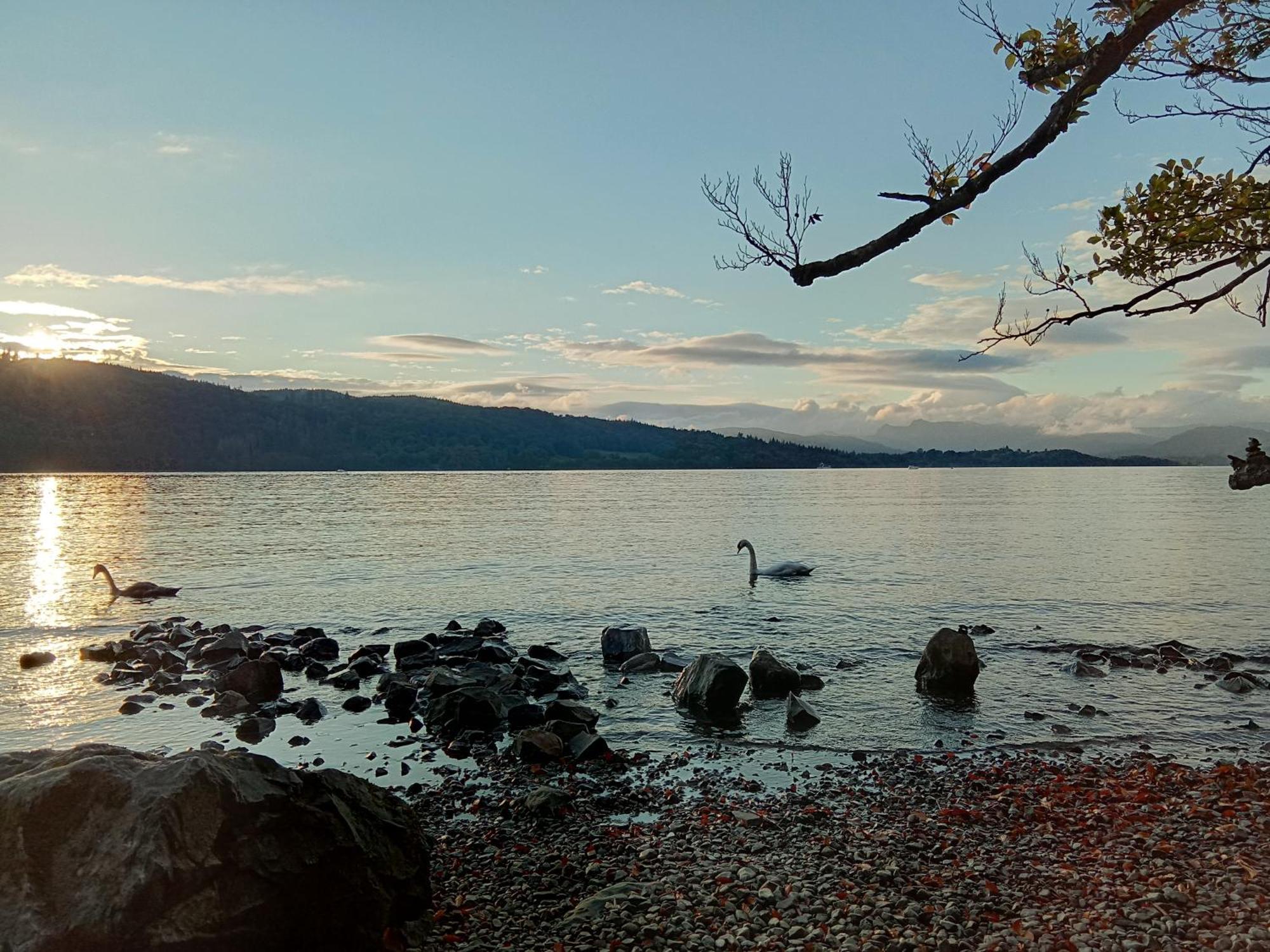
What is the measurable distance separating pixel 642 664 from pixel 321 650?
9.73 meters

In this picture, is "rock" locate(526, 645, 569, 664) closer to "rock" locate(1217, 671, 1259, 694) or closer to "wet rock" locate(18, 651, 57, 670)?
"wet rock" locate(18, 651, 57, 670)

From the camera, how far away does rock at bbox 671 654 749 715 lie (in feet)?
57.2

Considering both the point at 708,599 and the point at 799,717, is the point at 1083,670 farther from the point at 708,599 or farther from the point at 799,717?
the point at 708,599

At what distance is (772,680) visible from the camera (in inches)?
740

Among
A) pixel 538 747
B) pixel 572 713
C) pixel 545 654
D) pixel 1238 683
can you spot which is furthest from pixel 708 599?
pixel 538 747

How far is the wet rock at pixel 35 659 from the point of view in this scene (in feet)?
73.5

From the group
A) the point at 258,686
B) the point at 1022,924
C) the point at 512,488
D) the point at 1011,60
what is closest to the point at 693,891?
the point at 1022,924

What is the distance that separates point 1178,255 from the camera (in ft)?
30.5

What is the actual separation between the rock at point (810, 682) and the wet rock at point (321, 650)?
13.6 meters

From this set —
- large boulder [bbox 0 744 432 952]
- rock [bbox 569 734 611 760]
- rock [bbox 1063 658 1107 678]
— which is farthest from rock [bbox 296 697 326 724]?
rock [bbox 1063 658 1107 678]

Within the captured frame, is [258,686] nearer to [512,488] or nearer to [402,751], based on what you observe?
[402,751]

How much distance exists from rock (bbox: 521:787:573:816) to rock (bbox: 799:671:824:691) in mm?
8814

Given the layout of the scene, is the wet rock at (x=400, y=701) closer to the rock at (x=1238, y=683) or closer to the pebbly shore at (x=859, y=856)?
the pebbly shore at (x=859, y=856)

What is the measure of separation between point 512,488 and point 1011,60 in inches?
5711
